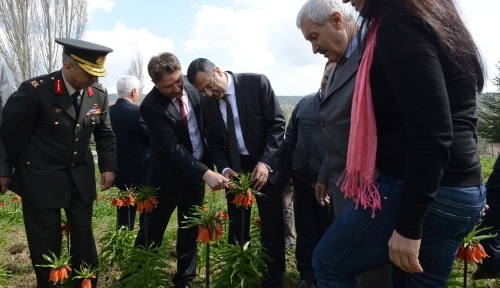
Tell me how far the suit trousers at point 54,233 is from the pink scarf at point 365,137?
2.67 meters

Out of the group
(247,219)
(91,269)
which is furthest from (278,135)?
(91,269)

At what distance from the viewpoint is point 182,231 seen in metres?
4.35

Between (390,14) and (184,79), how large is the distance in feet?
9.30

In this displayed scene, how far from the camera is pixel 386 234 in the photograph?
71.6 inches

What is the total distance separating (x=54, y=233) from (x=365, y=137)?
2821mm

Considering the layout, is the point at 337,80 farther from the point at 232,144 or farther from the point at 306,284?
the point at 306,284

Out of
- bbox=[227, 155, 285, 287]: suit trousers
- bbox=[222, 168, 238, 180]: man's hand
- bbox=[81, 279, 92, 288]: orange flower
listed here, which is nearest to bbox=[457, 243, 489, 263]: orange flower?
bbox=[227, 155, 285, 287]: suit trousers

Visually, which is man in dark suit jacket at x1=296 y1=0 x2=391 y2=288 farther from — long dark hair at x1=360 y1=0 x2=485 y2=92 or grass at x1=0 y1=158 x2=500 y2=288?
grass at x1=0 y1=158 x2=500 y2=288

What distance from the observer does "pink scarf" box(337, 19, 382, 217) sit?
180 cm

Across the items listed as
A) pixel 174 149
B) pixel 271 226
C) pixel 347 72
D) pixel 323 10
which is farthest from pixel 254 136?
pixel 347 72

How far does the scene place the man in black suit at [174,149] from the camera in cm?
398

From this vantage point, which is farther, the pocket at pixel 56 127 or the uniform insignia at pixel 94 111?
the uniform insignia at pixel 94 111

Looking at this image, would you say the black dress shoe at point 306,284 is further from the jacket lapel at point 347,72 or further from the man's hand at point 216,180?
the jacket lapel at point 347,72

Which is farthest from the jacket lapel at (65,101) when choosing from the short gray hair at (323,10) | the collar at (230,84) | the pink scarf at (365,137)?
the pink scarf at (365,137)
